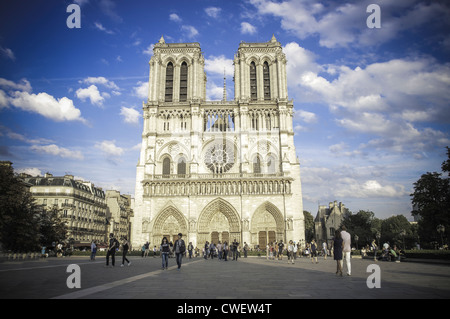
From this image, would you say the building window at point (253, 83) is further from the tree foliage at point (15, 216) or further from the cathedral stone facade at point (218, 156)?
the tree foliage at point (15, 216)

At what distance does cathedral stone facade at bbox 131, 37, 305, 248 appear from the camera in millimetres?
35750

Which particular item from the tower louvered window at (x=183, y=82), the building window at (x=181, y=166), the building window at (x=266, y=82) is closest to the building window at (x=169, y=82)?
the tower louvered window at (x=183, y=82)

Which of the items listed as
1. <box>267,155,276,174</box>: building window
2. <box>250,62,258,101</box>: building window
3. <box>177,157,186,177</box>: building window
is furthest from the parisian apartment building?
<box>250,62,258,101</box>: building window

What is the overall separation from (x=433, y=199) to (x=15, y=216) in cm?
3187

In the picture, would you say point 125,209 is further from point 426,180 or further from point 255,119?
point 426,180

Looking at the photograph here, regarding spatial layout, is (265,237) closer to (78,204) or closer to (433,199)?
(433,199)

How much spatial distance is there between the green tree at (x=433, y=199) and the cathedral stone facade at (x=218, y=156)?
12.6m

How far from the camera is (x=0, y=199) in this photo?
1770 centimetres

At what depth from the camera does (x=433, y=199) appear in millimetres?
26500

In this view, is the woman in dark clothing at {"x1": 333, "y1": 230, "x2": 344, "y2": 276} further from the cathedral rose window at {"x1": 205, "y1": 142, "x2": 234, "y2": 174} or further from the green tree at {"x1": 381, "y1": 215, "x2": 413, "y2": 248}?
the green tree at {"x1": 381, "y1": 215, "x2": 413, "y2": 248}

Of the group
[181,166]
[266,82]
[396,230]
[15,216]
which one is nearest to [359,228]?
[396,230]

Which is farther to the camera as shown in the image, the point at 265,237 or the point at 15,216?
the point at 265,237
